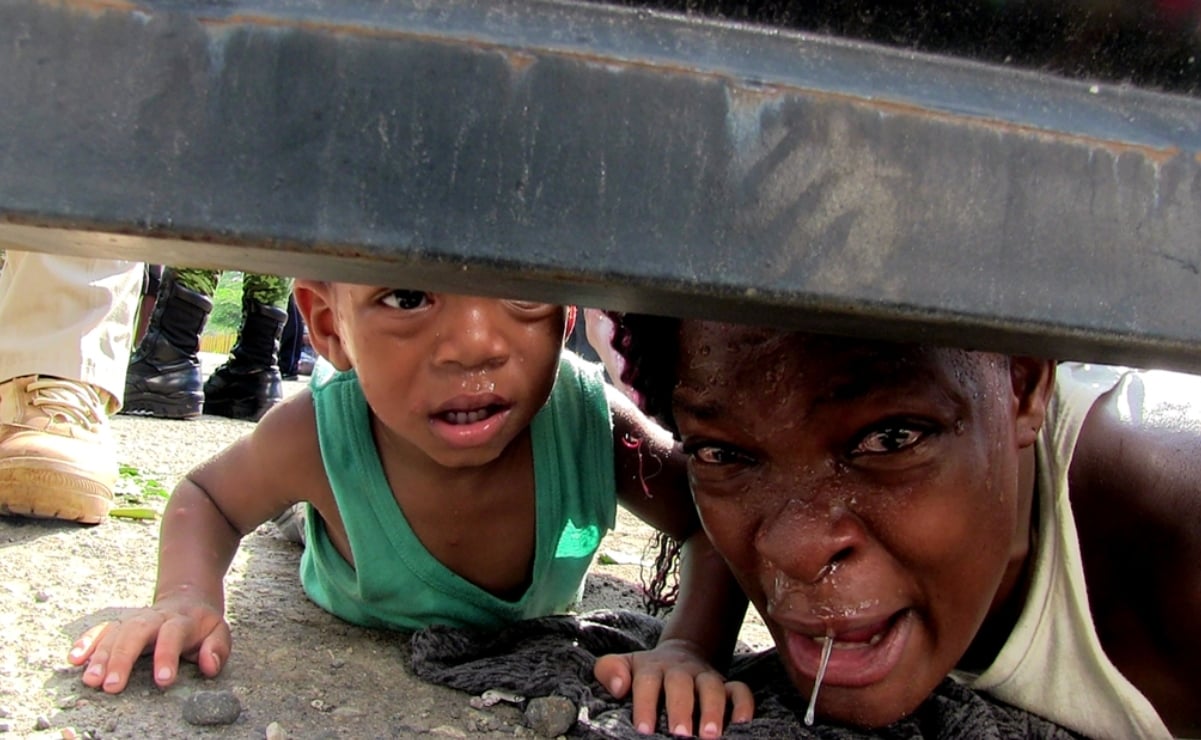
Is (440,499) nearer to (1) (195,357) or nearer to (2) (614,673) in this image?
(2) (614,673)

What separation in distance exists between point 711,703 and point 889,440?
1.93ft

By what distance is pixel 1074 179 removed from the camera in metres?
0.66

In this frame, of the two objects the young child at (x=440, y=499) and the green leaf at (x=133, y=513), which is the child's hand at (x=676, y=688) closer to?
the young child at (x=440, y=499)

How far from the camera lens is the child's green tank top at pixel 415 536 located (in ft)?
7.90

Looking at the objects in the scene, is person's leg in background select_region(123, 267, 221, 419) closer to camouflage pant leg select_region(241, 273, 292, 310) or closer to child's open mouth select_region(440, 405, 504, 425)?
camouflage pant leg select_region(241, 273, 292, 310)

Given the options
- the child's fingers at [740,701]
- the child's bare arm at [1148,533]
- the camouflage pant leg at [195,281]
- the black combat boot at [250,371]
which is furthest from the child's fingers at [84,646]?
the black combat boot at [250,371]

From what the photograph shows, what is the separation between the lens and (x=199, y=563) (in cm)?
226

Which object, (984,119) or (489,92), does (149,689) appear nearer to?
(489,92)

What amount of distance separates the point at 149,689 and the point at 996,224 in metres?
1.65

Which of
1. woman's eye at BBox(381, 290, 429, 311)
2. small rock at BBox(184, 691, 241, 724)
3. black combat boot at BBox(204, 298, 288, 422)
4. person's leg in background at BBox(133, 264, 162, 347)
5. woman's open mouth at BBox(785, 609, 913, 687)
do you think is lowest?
black combat boot at BBox(204, 298, 288, 422)

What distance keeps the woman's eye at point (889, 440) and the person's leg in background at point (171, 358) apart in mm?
3710

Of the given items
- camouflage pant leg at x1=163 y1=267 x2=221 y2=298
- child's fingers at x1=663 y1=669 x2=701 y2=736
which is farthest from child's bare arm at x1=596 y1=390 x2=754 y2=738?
camouflage pant leg at x1=163 y1=267 x2=221 y2=298

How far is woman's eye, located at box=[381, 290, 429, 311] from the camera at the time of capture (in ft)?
6.55

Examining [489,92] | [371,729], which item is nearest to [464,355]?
[371,729]
